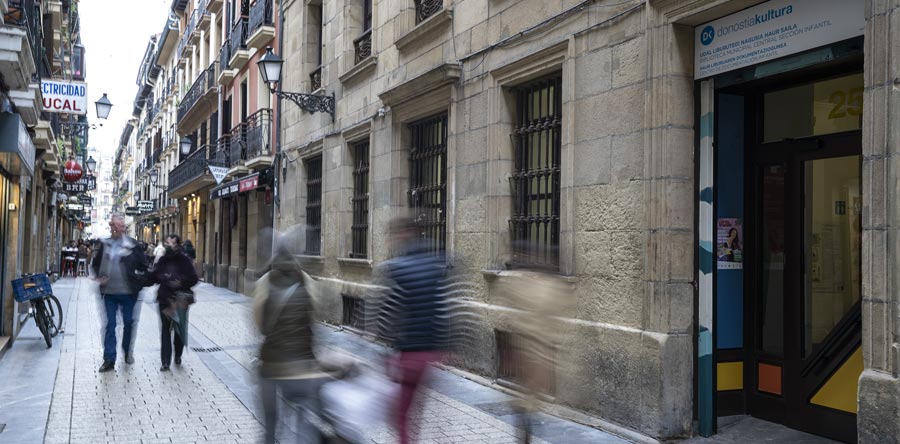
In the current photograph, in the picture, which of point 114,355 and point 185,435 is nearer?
point 185,435

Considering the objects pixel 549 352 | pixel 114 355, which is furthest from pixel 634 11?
pixel 114 355

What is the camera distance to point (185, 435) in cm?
641

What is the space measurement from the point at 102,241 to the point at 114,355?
4.65 ft

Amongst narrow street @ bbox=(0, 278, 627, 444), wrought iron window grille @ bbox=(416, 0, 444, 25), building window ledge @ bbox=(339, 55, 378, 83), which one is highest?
wrought iron window grille @ bbox=(416, 0, 444, 25)

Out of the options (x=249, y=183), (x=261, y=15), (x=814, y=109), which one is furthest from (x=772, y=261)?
(x=261, y=15)

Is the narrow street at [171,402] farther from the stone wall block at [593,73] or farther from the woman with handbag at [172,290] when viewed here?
the stone wall block at [593,73]

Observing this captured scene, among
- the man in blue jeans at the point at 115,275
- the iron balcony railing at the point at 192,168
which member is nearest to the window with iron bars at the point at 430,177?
the man in blue jeans at the point at 115,275

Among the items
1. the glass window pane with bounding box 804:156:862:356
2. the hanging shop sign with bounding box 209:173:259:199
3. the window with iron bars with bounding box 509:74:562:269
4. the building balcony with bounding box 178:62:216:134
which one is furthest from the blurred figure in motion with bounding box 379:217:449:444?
the building balcony with bounding box 178:62:216:134

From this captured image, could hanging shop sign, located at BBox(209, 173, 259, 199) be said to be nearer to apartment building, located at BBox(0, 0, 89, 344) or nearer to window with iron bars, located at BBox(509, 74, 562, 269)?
apartment building, located at BBox(0, 0, 89, 344)

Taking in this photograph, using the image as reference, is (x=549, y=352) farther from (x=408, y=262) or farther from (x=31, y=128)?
(x=31, y=128)

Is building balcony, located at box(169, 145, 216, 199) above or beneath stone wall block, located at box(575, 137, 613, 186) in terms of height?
above

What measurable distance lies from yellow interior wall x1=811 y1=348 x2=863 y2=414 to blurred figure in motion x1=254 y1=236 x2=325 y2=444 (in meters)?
3.99

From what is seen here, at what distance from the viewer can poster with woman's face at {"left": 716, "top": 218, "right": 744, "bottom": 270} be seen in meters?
6.72

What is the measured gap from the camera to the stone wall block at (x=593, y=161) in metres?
7.14
